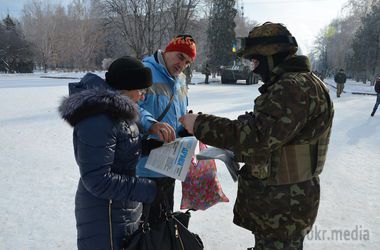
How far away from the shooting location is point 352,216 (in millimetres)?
3537

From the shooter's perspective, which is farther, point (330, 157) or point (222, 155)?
point (330, 157)

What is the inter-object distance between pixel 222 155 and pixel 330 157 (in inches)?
185

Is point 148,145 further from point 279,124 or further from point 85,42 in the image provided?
point 85,42

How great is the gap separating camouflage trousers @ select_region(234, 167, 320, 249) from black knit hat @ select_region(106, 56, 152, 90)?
29.2 inches

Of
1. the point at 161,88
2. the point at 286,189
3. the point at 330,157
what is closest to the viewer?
the point at 286,189

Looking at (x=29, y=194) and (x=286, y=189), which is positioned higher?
(x=286, y=189)

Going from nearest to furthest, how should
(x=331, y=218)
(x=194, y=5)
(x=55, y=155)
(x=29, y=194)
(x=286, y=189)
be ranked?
(x=286, y=189) → (x=331, y=218) → (x=29, y=194) → (x=55, y=155) → (x=194, y=5)

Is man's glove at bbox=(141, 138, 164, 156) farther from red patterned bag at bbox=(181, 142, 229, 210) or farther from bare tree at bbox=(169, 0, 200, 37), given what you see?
bare tree at bbox=(169, 0, 200, 37)

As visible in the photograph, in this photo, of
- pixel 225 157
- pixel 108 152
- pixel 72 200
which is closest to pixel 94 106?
pixel 108 152

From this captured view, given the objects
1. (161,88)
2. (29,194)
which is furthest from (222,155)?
(29,194)

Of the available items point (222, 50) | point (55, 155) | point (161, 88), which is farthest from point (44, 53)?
point (161, 88)

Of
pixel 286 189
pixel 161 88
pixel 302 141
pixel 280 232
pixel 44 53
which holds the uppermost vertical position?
pixel 44 53

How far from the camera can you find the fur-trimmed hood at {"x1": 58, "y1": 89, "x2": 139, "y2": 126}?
148cm

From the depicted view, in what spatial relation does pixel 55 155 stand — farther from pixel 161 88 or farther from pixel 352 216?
pixel 352 216
